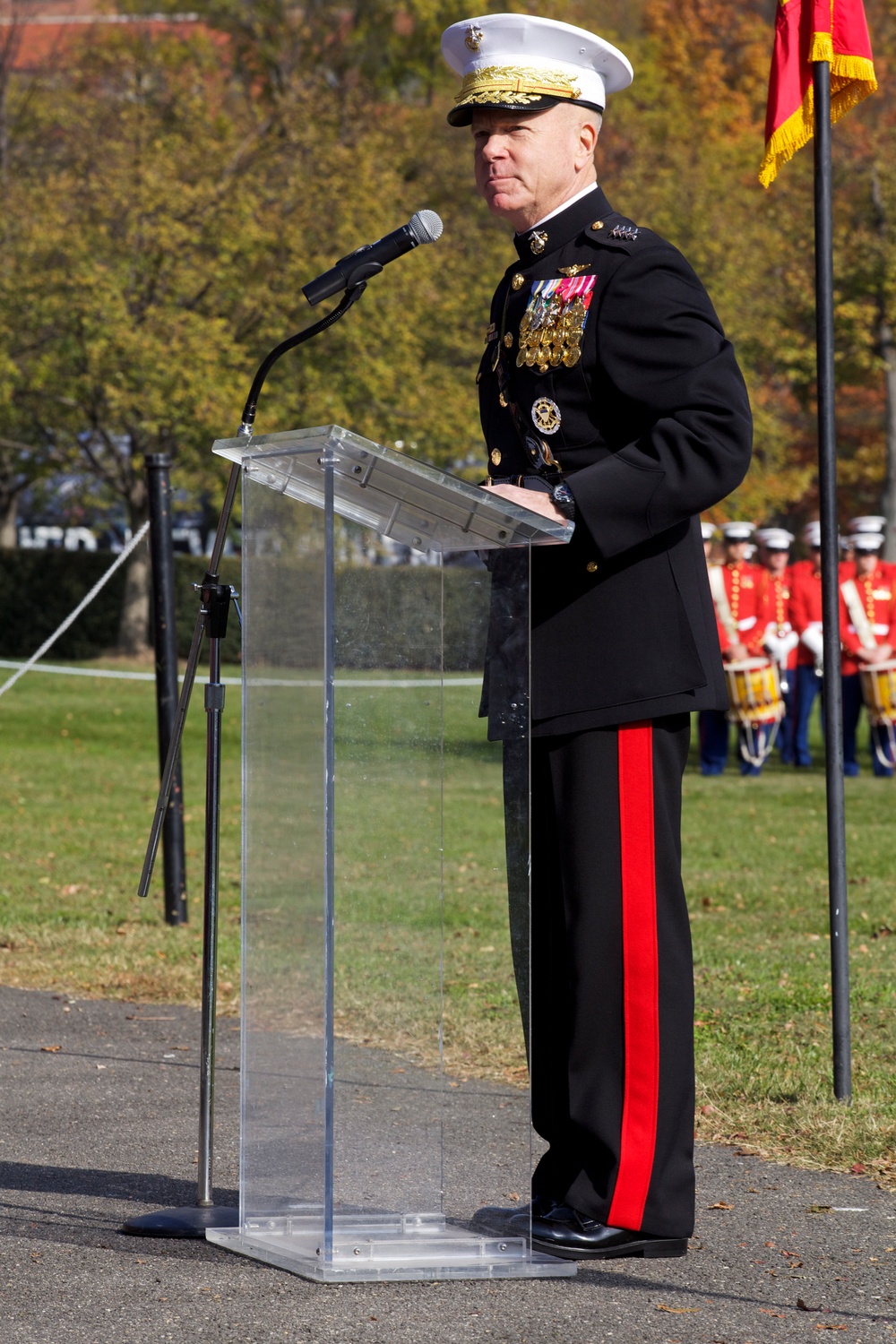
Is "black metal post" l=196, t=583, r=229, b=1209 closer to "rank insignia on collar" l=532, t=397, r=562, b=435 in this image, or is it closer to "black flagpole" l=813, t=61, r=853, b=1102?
"rank insignia on collar" l=532, t=397, r=562, b=435

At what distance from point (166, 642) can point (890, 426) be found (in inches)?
1085

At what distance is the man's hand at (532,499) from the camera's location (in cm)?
338

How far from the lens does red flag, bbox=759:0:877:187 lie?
5.16 meters

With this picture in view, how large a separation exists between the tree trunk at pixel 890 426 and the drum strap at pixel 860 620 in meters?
15.3

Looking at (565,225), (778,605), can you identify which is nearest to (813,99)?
(565,225)

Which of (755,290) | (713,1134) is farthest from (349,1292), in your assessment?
(755,290)

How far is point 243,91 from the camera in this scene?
114 feet

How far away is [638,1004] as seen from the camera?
141 inches

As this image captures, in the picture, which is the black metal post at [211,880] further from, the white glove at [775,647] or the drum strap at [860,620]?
the white glove at [775,647]

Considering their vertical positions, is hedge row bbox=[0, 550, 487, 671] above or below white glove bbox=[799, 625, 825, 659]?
below

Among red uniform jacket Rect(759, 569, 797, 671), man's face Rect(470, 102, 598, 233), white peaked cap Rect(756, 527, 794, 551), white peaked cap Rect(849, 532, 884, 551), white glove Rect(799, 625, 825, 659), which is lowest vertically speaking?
man's face Rect(470, 102, 598, 233)

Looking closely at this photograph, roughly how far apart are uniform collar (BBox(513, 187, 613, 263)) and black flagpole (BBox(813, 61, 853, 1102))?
158cm

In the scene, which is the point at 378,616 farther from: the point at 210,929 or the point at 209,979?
the point at 209,979

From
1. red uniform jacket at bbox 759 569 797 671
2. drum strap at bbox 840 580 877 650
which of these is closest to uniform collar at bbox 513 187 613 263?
drum strap at bbox 840 580 877 650
